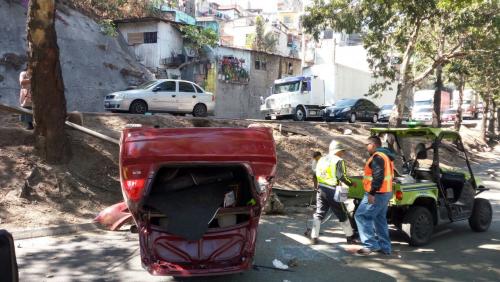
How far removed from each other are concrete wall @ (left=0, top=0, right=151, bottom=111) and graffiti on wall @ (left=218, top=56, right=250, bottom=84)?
18.6 feet

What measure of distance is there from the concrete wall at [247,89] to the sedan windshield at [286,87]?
9497mm

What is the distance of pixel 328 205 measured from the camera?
25.5 ft

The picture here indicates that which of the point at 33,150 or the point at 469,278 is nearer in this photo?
the point at 469,278

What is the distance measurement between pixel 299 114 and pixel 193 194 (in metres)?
18.2

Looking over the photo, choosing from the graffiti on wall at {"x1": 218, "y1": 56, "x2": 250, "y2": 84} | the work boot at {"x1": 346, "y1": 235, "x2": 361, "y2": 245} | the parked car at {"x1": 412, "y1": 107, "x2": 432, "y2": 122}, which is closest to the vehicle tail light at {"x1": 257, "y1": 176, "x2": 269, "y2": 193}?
the work boot at {"x1": 346, "y1": 235, "x2": 361, "y2": 245}

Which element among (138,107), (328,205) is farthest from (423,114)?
(328,205)

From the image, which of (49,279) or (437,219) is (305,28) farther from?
(49,279)

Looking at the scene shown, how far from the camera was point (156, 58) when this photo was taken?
32.3m

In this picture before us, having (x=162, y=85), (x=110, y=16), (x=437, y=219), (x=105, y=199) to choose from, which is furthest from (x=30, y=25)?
(x=110, y=16)

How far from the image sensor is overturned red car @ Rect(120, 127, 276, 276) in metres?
5.32

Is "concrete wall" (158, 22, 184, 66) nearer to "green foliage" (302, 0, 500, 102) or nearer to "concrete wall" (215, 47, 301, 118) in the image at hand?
"concrete wall" (215, 47, 301, 118)

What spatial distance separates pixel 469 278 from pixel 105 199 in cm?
630

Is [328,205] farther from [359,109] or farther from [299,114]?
[359,109]

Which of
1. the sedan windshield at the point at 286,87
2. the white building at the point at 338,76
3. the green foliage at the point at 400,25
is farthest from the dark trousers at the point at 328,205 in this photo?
the white building at the point at 338,76
